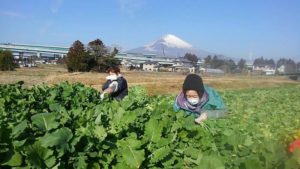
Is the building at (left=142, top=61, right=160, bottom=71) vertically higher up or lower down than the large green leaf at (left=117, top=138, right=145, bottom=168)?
lower down

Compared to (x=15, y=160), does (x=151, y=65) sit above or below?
below

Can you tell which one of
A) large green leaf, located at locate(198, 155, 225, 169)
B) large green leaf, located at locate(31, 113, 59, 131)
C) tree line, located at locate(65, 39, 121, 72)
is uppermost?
large green leaf, located at locate(198, 155, 225, 169)

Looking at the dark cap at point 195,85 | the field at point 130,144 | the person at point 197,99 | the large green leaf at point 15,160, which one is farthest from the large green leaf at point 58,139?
the dark cap at point 195,85

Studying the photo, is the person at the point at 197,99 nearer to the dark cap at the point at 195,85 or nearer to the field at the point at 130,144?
the dark cap at the point at 195,85

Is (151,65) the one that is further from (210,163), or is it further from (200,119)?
(210,163)

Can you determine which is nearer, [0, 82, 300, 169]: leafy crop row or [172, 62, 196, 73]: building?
[0, 82, 300, 169]: leafy crop row

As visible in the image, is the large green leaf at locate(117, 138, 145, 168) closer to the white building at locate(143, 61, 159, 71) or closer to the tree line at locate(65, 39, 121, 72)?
the tree line at locate(65, 39, 121, 72)

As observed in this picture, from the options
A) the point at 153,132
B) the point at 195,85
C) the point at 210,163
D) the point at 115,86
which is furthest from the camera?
the point at 115,86

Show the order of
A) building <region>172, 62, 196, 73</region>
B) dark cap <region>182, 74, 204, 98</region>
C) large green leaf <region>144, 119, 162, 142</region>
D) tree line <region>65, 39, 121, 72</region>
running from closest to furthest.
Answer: large green leaf <region>144, 119, 162, 142</region> → dark cap <region>182, 74, 204, 98</region> → tree line <region>65, 39, 121, 72</region> → building <region>172, 62, 196, 73</region>

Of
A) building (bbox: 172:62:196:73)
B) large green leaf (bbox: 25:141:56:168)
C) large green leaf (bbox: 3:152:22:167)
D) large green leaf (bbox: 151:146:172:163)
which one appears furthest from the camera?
building (bbox: 172:62:196:73)

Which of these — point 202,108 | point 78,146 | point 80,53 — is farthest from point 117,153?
point 80,53

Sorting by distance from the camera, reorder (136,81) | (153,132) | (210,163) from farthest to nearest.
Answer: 1. (136,81)
2. (153,132)
3. (210,163)

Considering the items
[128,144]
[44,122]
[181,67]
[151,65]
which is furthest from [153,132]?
[181,67]

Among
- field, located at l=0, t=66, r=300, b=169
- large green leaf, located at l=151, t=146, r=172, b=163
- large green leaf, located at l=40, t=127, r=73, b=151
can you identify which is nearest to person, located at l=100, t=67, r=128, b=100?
field, located at l=0, t=66, r=300, b=169
